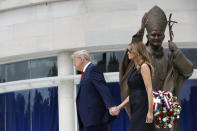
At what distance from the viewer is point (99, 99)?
559 cm

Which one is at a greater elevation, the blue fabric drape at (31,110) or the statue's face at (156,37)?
the statue's face at (156,37)

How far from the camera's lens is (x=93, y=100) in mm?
5551

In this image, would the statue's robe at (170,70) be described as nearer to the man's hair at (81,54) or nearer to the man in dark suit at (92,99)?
the man in dark suit at (92,99)

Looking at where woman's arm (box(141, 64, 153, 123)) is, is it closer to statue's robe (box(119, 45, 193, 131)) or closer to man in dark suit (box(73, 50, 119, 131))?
man in dark suit (box(73, 50, 119, 131))

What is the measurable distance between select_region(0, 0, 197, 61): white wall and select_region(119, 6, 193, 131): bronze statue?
4532 mm

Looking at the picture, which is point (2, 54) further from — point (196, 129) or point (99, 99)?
point (99, 99)

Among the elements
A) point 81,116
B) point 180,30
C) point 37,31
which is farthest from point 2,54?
point 81,116

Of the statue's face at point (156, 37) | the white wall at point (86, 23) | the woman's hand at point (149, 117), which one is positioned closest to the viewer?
the woman's hand at point (149, 117)

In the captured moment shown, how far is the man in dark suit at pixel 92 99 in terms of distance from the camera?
5488 millimetres

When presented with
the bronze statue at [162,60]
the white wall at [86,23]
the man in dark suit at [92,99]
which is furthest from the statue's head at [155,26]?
the white wall at [86,23]

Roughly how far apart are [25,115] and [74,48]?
2.58 metres

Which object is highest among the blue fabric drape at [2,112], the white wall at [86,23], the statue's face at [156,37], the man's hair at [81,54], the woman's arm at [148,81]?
the white wall at [86,23]

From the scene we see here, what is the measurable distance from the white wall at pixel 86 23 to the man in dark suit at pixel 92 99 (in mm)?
5298

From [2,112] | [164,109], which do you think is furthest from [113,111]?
[2,112]
